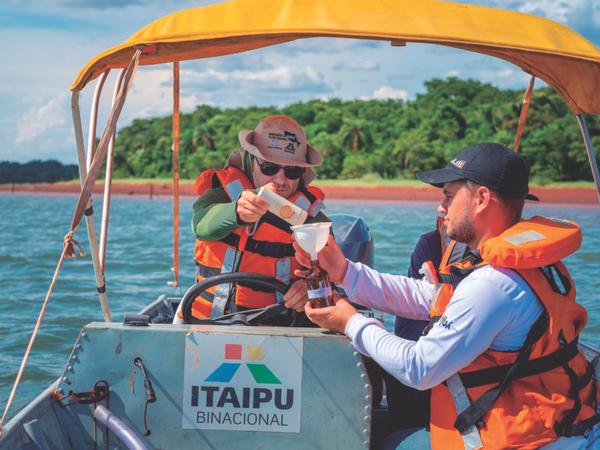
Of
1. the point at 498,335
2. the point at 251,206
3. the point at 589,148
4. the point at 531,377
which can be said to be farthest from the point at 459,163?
the point at 589,148

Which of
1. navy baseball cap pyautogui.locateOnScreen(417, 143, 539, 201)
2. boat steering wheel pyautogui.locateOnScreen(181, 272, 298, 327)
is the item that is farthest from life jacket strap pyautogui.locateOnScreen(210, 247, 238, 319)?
navy baseball cap pyautogui.locateOnScreen(417, 143, 539, 201)

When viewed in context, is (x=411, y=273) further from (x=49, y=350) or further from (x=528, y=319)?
(x=49, y=350)

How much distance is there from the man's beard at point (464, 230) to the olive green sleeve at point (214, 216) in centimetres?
98

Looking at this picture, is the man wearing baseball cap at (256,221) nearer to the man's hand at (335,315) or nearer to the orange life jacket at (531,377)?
the man's hand at (335,315)

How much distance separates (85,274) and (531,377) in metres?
12.6

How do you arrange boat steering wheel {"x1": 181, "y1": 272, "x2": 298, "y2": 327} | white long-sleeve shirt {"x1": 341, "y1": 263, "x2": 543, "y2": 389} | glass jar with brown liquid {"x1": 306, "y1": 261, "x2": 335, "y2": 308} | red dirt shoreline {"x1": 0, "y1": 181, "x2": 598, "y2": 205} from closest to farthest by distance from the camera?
white long-sleeve shirt {"x1": 341, "y1": 263, "x2": 543, "y2": 389} < glass jar with brown liquid {"x1": 306, "y1": 261, "x2": 335, "y2": 308} < boat steering wheel {"x1": 181, "y1": 272, "x2": 298, "y2": 327} < red dirt shoreline {"x1": 0, "y1": 181, "x2": 598, "y2": 205}

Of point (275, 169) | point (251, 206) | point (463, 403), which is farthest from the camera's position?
point (275, 169)

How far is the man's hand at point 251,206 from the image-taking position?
2.94 meters

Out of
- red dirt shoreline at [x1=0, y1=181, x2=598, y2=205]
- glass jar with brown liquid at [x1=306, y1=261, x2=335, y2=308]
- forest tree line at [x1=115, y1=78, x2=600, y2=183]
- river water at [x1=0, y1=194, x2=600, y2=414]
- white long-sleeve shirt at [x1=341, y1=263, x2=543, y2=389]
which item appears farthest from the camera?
forest tree line at [x1=115, y1=78, x2=600, y2=183]

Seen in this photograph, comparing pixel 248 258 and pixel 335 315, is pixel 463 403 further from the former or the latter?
pixel 248 258

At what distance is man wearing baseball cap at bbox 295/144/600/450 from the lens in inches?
87.1

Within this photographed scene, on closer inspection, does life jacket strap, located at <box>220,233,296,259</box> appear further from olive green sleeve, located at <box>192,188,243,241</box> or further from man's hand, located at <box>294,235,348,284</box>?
man's hand, located at <box>294,235,348,284</box>

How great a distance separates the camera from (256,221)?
329 centimetres

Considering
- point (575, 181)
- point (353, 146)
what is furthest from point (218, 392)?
point (353, 146)
